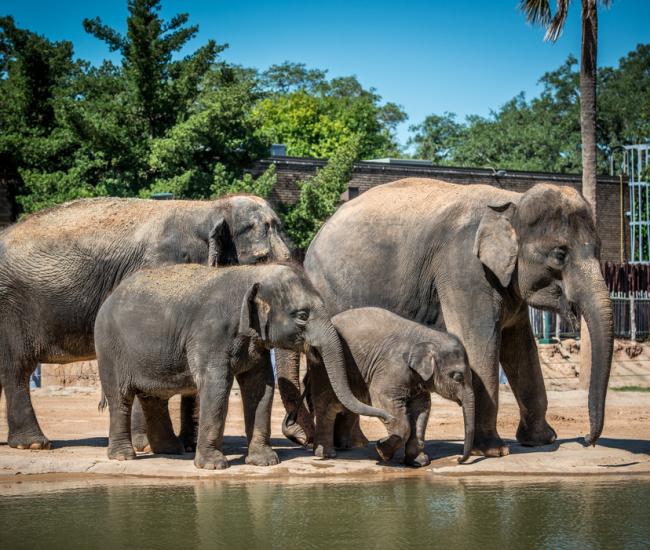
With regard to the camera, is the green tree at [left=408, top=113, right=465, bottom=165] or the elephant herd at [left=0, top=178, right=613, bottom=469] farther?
the green tree at [left=408, top=113, right=465, bottom=165]

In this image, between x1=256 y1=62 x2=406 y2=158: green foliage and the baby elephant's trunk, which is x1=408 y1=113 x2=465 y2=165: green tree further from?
the baby elephant's trunk

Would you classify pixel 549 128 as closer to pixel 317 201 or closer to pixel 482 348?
pixel 317 201

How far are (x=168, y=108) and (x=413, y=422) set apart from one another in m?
17.2

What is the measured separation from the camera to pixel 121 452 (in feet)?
36.6

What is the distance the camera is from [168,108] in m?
26.7

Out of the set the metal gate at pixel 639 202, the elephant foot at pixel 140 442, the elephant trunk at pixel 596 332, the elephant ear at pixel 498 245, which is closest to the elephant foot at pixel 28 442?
the elephant foot at pixel 140 442

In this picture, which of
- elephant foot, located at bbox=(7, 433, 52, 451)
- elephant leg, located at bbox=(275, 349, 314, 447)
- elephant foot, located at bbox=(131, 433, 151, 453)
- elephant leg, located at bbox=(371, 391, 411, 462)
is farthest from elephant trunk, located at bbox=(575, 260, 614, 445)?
elephant foot, located at bbox=(7, 433, 52, 451)

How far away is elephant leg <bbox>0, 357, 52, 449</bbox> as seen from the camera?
40.0 feet

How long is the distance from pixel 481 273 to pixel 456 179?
2515cm

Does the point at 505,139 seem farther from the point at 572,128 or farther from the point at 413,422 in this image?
the point at 413,422

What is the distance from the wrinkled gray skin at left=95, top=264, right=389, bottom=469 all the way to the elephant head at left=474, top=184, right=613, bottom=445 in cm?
187

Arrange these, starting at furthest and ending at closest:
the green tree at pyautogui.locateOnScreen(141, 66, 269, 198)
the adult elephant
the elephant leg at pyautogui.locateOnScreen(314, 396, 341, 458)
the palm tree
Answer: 1. the green tree at pyautogui.locateOnScreen(141, 66, 269, 198)
2. the palm tree
3. the elephant leg at pyautogui.locateOnScreen(314, 396, 341, 458)
4. the adult elephant

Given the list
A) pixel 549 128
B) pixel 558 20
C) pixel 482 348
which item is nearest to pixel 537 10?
pixel 558 20

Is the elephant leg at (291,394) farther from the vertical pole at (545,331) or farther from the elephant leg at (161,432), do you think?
the vertical pole at (545,331)
